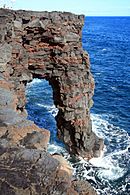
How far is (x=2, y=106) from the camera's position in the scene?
1429cm

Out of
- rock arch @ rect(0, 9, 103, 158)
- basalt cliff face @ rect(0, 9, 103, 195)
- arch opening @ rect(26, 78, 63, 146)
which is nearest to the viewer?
basalt cliff face @ rect(0, 9, 103, 195)

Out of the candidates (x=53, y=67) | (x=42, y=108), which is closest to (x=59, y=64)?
(x=53, y=67)

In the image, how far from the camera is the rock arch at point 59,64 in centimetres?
2982

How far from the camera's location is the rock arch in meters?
29.8

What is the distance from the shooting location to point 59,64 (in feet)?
113

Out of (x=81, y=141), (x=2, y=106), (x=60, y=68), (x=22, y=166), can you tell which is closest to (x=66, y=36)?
(x=60, y=68)

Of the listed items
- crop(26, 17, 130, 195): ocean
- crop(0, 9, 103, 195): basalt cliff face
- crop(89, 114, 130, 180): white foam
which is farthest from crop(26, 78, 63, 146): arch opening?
crop(89, 114, 130, 180): white foam

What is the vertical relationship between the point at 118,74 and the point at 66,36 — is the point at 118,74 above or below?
below

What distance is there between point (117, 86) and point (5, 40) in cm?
4191

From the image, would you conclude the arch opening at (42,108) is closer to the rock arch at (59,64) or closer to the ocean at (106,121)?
the ocean at (106,121)

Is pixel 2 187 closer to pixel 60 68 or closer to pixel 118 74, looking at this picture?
pixel 60 68

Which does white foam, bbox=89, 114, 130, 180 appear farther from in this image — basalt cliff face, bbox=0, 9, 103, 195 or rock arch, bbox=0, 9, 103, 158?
rock arch, bbox=0, 9, 103, 158

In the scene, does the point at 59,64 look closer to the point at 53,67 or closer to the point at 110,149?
the point at 53,67

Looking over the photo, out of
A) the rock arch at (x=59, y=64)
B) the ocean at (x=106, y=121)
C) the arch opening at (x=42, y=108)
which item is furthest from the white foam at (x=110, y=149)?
the arch opening at (x=42, y=108)
